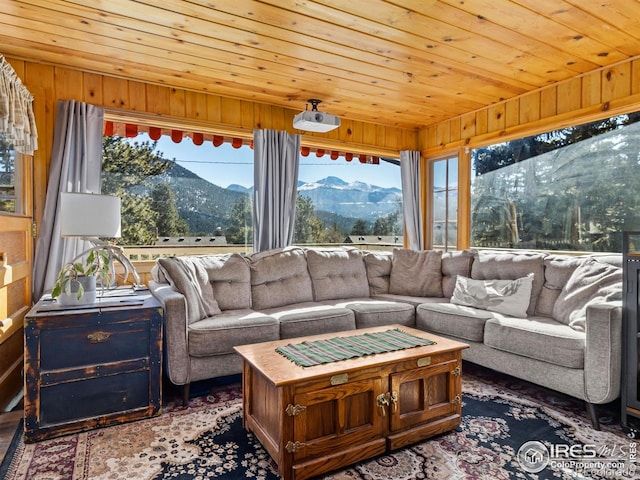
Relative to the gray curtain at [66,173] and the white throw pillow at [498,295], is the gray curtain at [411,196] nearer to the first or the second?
the white throw pillow at [498,295]

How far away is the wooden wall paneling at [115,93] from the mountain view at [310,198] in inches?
27.0

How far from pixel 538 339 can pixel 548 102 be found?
2.24 m

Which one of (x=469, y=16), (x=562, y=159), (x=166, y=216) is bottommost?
(x=166, y=216)

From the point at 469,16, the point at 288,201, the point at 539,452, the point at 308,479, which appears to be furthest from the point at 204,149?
the point at 539,452

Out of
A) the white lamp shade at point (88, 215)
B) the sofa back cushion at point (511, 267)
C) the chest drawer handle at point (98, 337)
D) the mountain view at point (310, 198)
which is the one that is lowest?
the chest drawer handle at point (98, 337)

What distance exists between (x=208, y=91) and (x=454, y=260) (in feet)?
9.24

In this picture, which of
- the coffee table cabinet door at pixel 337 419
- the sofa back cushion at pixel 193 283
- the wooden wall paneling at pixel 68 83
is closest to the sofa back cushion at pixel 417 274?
the sofa back cushion at pixel 193 283

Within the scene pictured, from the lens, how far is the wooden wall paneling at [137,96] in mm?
3400

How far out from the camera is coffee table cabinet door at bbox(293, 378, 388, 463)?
1780mm

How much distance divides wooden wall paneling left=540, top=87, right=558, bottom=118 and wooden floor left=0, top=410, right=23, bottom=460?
14.8 ft

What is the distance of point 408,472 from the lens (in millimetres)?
1846

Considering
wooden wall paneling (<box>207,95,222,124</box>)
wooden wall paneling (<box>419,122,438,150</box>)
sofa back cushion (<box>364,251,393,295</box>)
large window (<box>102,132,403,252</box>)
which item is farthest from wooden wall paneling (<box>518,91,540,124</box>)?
wooden wall paneling (<box>207,95,222,124</box>)

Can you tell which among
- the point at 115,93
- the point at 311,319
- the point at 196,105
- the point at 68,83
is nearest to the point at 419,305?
the point at 311,319

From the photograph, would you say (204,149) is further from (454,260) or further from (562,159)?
(562,159)
